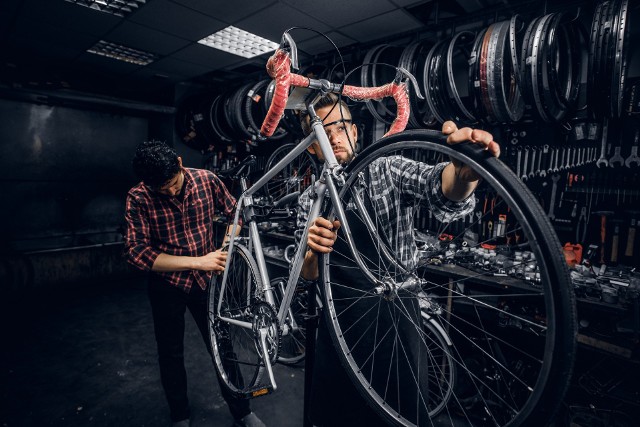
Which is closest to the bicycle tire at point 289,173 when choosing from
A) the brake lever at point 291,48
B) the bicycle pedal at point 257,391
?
the bicycle pedal at point 257,391

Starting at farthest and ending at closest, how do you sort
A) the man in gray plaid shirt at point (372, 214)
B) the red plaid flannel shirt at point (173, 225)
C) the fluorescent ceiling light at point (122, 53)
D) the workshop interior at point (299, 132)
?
the fluorescent ceiling light at point (122, 53) < the workshop interior at point (299, 132) < the red plaid flannel shirt at point (173, 225) < the man in gray plaid shirt at point (372, 214)

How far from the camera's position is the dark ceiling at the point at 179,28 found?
3.48m

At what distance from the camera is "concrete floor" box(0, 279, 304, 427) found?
2631mm

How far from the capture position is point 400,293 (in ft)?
4.36

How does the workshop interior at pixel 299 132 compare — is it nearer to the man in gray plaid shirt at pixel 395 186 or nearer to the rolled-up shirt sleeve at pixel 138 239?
the man in gray plaid shirt at pixel 395 186

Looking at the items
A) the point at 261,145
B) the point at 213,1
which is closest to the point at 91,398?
the point at 213,1

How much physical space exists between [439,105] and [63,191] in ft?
23.8

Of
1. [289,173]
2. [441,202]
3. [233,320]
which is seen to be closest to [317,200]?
[441,202]

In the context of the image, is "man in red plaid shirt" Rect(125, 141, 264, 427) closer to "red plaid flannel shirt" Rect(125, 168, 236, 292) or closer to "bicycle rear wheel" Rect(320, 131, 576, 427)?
"red plaid flannel shirt" Rect(125, 168, 236, 292)

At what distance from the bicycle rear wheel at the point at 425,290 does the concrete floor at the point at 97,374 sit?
1.54 meters

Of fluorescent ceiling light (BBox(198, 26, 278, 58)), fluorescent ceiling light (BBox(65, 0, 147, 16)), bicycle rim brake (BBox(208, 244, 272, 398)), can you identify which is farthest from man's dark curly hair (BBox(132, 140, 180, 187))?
fluorescent ceiling light (BBox(198, 26, 278, 58))

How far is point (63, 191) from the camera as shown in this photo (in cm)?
662

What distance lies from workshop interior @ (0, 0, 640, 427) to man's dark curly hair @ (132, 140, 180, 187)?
551mm

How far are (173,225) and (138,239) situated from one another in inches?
8.9
